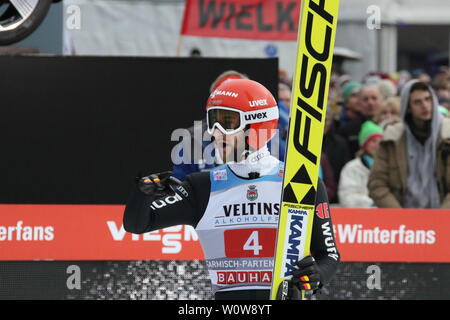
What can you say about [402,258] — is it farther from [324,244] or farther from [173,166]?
[324,244]

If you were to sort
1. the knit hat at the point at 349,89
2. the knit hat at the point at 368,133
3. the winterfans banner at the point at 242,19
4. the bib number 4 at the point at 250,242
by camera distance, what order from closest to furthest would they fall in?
the bib number 4 at the point at 250,242 → the knit hat at the point at 368,133 → the winterfans banner at the point at 242,19 → the knit hat at the point at 349,89

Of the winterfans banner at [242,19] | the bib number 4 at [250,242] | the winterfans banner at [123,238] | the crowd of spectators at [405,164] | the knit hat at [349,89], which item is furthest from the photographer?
the knit hat at [349,89]

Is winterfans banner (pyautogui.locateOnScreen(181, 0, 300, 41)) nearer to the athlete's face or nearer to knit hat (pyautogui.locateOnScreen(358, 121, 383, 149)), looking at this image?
knit hat (pyautogui.locateOnScreen(358, 121, 383, 149))

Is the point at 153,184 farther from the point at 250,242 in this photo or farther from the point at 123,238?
the point at 123,238

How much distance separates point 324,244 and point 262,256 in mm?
276

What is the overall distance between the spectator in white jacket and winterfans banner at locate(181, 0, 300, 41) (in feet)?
7.39

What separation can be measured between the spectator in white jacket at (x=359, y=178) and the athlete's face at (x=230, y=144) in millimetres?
3383

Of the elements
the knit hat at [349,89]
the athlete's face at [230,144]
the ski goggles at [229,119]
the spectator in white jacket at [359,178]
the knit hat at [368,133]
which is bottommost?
the athlete's face at [230,144]

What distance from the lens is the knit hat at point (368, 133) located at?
8.73 meters

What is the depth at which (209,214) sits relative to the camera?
15.3ft

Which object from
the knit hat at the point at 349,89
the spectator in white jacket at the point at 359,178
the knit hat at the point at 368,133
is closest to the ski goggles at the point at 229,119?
the spectator in white jacket at the point at 359,178

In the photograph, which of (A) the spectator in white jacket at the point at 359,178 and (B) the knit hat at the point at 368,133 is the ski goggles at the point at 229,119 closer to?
(A) the spectator in white jacket at the point at 359,178

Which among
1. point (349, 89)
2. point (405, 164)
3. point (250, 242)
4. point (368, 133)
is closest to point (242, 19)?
point (349, 89)

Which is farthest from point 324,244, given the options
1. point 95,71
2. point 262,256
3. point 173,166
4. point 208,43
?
point 208,43
